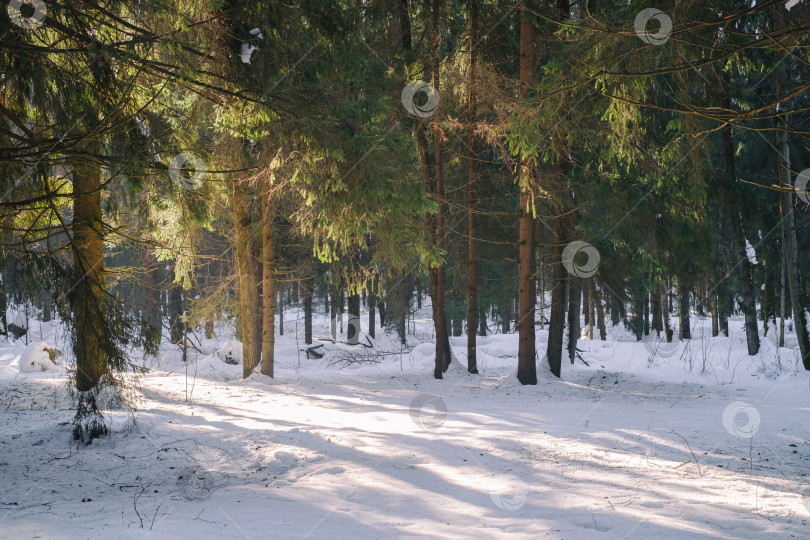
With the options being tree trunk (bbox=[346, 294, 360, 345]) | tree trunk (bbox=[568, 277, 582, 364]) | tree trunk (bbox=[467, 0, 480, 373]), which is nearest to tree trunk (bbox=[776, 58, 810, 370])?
tree trunk (bbox=[568, 277, 582, 364])

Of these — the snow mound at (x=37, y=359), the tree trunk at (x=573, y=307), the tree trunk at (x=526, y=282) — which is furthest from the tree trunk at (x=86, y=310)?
the tree trunk at (x=573, y=307)

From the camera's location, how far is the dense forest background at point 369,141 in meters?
5.59

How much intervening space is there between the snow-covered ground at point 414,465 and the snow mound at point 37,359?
3.32 meters

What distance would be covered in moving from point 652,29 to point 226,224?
522 inches

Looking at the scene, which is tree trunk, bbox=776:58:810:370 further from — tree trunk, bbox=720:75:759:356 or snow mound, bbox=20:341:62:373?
snow mound, bbox=20:341:62:373

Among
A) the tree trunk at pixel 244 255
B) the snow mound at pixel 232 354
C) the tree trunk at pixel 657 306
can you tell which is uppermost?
the tree trunk at pixel 244 255

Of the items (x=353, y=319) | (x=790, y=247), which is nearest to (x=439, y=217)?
(x=790, y=247)

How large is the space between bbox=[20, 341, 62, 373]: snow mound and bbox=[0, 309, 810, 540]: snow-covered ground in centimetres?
332

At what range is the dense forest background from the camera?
5586mm

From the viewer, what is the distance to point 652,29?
5.54m

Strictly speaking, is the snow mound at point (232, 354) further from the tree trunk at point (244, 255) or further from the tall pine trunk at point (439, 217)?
the tall pine trunk at point (439, 217)

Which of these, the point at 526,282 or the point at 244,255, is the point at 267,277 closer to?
the point at 244,255

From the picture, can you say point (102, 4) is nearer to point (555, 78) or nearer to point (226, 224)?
point (555, 78)

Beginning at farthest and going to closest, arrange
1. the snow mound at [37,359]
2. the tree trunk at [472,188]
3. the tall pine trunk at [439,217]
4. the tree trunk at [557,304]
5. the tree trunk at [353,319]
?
the tree trunk at [353,319] < the snow mound at [37,359] < the tree trunk at [557,304] < the tall pine trunk at [439,217] < the tree trunk at [472,188]
